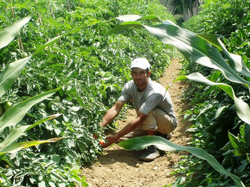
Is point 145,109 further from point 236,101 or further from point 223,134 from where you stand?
point 236,101

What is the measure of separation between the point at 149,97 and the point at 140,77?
24 centimetres

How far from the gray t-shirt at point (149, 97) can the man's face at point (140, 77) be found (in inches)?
3.2

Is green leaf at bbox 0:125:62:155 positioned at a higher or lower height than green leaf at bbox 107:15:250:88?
lower

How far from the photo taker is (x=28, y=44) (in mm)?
3137

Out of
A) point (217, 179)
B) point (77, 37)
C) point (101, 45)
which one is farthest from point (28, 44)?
point (217, 179)

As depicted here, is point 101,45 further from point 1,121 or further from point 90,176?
point 1,121

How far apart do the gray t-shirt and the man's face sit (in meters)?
0.08

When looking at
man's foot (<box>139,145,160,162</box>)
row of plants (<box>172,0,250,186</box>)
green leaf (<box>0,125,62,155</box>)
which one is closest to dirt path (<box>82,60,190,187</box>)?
man's foot (<box>139,145,160,162</box>)

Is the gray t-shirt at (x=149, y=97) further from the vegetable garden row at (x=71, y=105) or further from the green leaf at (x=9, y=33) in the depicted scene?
the green leaf at (x=9, y=33)

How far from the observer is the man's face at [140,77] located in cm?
380

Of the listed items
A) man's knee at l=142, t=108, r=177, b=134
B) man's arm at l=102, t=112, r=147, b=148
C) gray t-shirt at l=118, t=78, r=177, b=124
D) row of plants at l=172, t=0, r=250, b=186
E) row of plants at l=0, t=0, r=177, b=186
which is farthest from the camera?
man's knee at l=142, t=108, r=177, b=134

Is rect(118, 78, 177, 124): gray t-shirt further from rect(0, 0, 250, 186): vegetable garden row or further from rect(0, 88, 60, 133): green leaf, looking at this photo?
rect(0, 88, 60, 133): green leaf

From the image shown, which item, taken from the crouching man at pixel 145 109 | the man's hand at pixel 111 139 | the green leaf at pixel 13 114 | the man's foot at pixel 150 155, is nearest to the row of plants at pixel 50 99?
the man's hand at pixel 111 139

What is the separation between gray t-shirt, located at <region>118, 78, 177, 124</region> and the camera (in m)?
3.79
